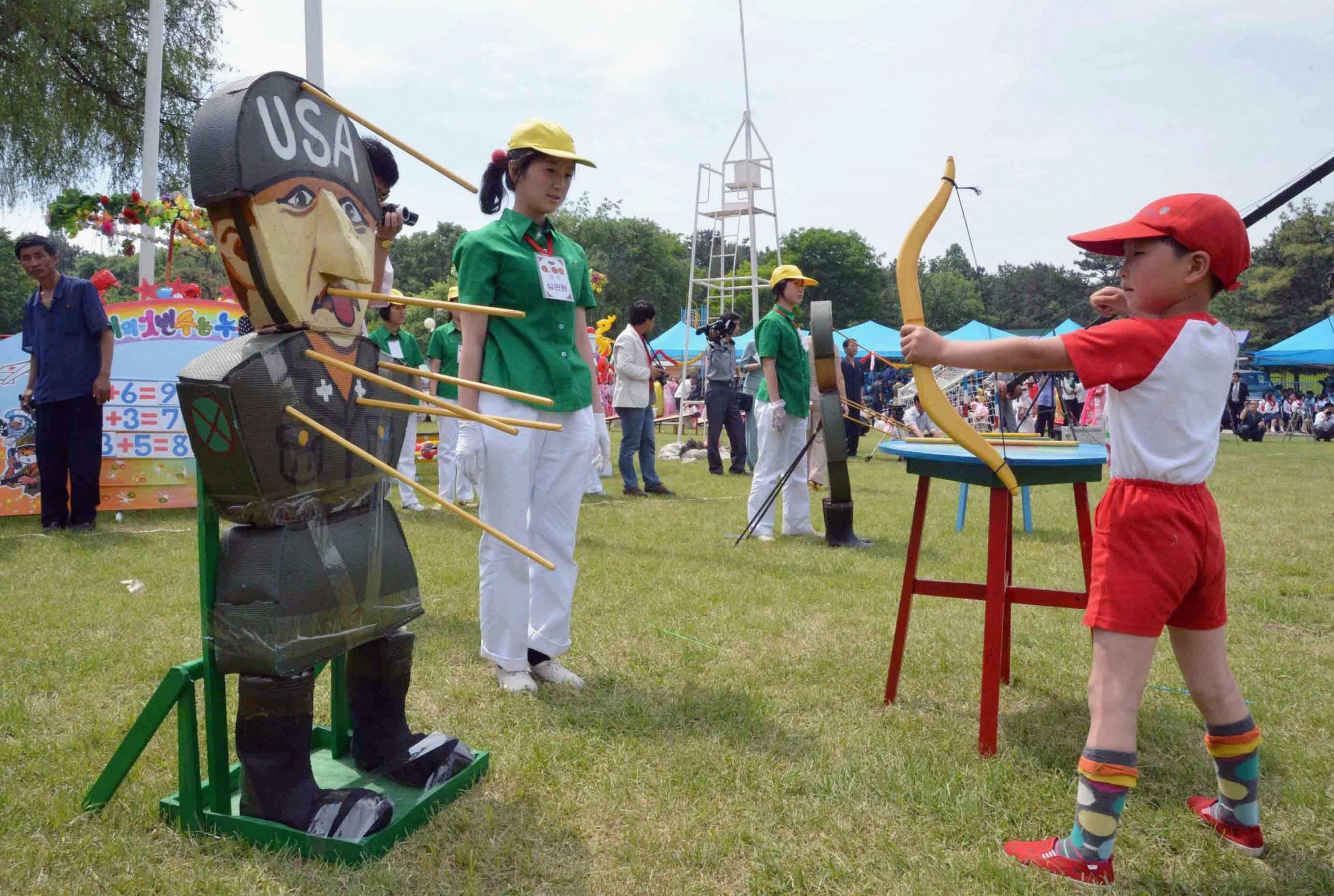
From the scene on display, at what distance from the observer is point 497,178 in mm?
3336

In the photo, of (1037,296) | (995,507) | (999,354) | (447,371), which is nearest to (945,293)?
(447,371)

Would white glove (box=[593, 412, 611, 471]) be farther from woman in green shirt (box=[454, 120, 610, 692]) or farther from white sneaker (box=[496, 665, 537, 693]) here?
white sneaker (box=[496, 665, 537, 693])

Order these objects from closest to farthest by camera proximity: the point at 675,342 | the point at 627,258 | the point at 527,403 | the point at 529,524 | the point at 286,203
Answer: the point at 286,203 < the point at 527,403 < the point at 529,524 < the point at 675,342 < the point at 627,258

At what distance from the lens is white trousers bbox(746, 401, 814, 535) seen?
21.4 ft

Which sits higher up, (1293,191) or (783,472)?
(1293,191)

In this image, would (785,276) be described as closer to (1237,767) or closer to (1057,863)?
(1237,767)

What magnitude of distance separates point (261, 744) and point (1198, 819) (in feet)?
7.64

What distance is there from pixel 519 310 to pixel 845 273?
57.5 metres

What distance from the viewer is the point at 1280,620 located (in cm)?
437

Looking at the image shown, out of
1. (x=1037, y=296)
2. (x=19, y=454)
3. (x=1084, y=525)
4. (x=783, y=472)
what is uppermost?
(x=1037, y=296)

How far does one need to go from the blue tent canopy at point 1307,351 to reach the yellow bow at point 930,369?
2495cm

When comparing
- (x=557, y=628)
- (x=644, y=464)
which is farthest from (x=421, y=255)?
(x=557, y=628)

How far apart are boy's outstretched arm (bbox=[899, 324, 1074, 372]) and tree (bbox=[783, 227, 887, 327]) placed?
56852 mm

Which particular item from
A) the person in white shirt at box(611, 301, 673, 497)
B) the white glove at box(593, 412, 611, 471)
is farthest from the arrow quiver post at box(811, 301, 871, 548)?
the person in white shirt at box(611, 301, 673, 497)
